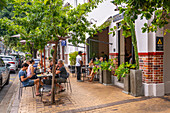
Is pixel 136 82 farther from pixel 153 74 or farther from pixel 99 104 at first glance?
pixel 99 104

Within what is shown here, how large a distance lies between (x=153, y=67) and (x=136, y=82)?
86 centimetres

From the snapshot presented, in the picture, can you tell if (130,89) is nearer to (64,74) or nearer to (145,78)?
(145,78)

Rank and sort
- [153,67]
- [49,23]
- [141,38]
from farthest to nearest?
[141,38] < [153,67] < [49,23]

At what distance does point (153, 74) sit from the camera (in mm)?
6613

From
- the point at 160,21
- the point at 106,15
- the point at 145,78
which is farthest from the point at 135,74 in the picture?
the point at 106,15

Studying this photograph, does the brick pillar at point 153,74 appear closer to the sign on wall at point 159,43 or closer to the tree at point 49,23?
the sign on wall at point 159,43

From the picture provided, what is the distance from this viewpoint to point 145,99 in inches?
245

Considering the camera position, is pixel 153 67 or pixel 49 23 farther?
pixel 153 67

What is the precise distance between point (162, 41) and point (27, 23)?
16.2 ft

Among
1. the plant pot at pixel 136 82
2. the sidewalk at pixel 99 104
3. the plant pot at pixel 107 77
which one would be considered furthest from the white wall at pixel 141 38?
the plant pot at pixel 107 77

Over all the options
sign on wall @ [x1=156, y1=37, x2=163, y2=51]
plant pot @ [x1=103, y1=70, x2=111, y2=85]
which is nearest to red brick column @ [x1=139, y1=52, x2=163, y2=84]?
sign on wall @ [x1=156, y1=37, x2=163, y2=51]

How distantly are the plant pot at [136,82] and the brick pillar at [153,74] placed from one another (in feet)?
0.86

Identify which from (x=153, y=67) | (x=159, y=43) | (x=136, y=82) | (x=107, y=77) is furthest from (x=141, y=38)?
(x=107, y=77)

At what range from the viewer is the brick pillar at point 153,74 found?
6566 millimetres
